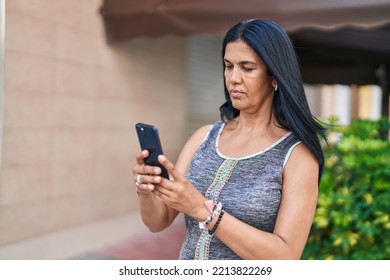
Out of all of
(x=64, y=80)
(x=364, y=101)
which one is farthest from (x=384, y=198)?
(x=364, y=101)

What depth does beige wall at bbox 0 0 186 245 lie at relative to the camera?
14.5ft

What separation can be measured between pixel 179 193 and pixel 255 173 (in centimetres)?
30

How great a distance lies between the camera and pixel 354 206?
3119 mm

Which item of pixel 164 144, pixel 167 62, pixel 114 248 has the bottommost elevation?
pixel 114 248

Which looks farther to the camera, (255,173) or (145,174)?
(255,173)

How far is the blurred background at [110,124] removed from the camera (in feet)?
10.7

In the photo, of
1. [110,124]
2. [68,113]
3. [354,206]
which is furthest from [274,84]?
[110,124]

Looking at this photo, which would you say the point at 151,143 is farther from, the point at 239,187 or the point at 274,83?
the point at 274,83

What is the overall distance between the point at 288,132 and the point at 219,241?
395 millimetres

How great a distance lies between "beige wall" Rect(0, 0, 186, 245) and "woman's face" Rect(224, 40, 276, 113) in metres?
3.17

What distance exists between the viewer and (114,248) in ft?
16.8

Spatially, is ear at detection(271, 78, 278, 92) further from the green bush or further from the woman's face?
the green bush

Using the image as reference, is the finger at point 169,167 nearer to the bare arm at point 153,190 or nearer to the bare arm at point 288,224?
the bare arm at point 153,190
